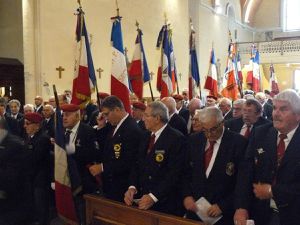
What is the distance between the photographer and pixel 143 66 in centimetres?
823

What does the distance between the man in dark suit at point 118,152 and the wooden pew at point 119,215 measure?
0.55 m

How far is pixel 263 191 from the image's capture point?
278cm

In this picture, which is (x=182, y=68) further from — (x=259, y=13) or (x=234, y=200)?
(x=234, y=200)

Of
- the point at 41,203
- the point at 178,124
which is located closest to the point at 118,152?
the point at 41,203

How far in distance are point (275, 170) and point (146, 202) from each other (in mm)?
1100

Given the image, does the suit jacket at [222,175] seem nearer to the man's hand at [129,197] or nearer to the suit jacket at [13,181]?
the man's hand at [129,197]

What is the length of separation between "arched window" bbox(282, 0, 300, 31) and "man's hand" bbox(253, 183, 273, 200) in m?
25.0

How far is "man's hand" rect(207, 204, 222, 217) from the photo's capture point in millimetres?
3029

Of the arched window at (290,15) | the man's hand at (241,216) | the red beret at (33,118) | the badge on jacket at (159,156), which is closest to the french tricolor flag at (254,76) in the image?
the red beret at (33,118)

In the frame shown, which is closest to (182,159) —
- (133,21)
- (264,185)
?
(264,185)

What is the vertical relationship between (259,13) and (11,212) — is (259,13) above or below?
above

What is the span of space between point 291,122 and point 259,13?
25.4 metres

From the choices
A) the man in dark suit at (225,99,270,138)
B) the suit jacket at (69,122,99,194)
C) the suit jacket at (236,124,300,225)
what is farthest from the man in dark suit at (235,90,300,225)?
the suit jacket at (69,122,99,194)

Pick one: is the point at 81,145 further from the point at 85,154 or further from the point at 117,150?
the point at 117,150
